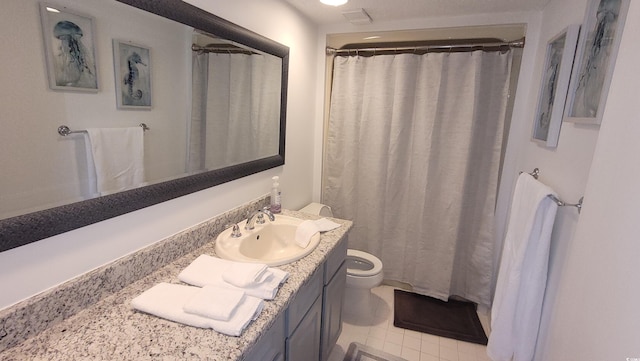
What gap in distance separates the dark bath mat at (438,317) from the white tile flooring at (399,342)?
5 centimetres

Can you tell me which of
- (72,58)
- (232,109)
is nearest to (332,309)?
(232,109)

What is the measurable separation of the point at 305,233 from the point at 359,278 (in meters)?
0.82

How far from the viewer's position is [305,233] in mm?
1512

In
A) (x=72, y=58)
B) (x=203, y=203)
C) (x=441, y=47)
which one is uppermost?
(x=441, y=47)

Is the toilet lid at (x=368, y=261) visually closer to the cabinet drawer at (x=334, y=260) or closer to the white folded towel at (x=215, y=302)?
the cabinet drawer at (x=334, y=260)

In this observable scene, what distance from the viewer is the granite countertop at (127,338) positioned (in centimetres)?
77

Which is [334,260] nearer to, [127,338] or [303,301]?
[303,301]

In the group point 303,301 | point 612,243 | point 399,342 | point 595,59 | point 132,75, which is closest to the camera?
point 612,243

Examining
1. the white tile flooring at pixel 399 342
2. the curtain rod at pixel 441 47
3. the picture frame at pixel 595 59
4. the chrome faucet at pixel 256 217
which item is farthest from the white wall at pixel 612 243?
the curtain rod at pixel 441 47

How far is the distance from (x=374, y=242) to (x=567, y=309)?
1.61 meters

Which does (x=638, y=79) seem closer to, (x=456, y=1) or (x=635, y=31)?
(x=635, y=31)

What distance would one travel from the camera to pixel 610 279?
0.76 meters

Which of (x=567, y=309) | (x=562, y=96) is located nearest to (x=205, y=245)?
(x=567, y=309)

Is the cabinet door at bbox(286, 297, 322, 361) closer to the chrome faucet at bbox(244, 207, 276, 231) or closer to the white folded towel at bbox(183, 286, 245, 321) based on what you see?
the white folded towel at bbox(183, 286, 245, 321)
